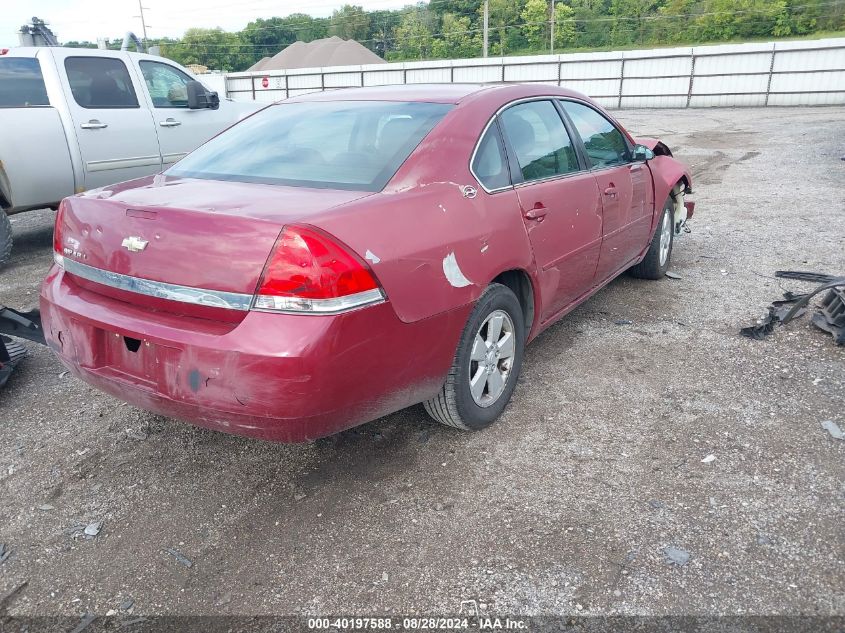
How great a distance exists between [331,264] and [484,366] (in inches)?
45.0

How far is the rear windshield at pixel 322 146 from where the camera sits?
291 cm

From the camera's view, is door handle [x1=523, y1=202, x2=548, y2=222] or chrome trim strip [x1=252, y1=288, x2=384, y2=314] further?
door handle [x1=523, y1=202, x2=548, y2=222]

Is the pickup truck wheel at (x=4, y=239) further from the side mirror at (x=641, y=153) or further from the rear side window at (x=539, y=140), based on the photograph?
the side mirror at (x=641, y=153)

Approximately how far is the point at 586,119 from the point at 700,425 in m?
2.11

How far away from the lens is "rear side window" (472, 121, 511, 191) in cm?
309

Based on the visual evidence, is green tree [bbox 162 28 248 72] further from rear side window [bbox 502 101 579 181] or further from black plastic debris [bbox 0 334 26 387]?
rear side window [bbox 502 101 579 181]

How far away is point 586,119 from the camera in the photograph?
170 inches

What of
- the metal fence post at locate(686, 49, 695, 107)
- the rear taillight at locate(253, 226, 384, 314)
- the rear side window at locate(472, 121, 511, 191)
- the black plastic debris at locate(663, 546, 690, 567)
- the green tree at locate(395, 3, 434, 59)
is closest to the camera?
the rear taillight at locate(253, 226, 384, 314)

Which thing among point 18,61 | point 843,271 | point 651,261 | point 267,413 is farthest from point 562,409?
point 18,61

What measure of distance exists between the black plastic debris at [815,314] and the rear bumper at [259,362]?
8.60 feet

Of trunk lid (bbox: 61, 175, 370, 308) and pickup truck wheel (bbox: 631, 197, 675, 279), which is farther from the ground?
trunk lid (bbox: 61, 175, 370, 308)

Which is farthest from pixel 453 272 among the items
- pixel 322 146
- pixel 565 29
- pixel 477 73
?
pixel 565 29

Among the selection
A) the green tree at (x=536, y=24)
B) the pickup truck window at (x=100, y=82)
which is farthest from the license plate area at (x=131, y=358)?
the green tree at (x=536, y=24)

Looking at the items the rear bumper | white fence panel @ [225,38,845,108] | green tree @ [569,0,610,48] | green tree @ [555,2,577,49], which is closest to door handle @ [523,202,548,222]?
the rear bumper
